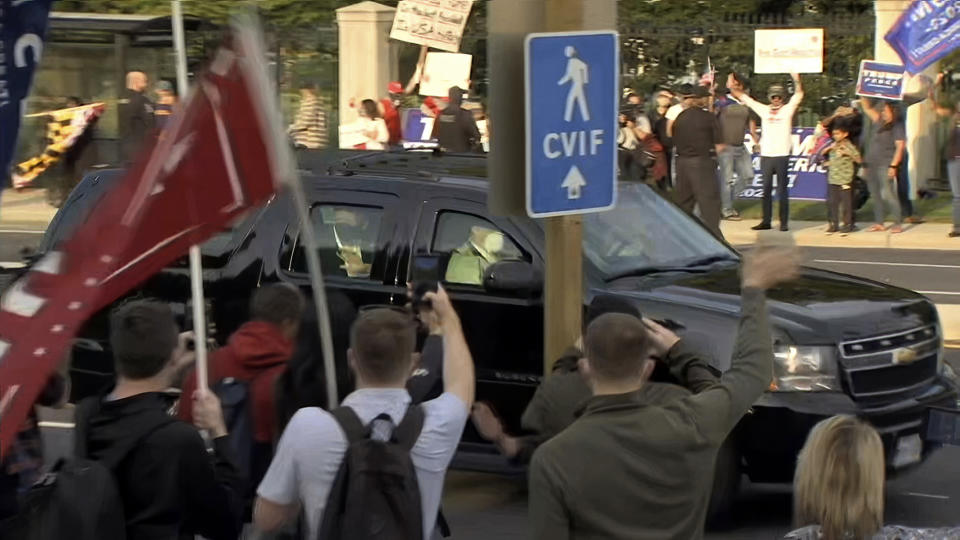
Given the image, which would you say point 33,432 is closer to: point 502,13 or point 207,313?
point 502,13

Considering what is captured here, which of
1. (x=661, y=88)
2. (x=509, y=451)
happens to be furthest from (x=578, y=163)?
(x=661, y=88)

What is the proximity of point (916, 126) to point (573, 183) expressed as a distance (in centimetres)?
2004

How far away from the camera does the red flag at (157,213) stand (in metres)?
4.09

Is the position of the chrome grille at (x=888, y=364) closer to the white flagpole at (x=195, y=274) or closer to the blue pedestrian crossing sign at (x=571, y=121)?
the blue pedestrian crossing sign at (x=571, y=121)

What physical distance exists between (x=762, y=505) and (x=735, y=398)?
162 inches

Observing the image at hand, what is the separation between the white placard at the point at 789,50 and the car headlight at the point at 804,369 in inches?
639

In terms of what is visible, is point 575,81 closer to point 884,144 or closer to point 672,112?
point 884,144

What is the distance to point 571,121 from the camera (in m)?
6.19

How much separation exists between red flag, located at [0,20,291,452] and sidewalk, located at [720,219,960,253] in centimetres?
1651

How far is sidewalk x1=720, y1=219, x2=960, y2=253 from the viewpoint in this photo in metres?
21.1

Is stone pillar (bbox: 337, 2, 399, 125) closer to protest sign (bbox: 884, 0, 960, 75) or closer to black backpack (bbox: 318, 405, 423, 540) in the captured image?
protest sign (bbox: 884, 0, 960, 75)

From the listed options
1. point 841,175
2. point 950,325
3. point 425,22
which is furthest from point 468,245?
point 425,22

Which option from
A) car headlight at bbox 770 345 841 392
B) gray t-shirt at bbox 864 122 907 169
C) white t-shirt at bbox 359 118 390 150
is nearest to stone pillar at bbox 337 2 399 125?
white t-shirt at bbox 359 118 390 150

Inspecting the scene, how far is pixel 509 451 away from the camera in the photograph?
17.2ft
